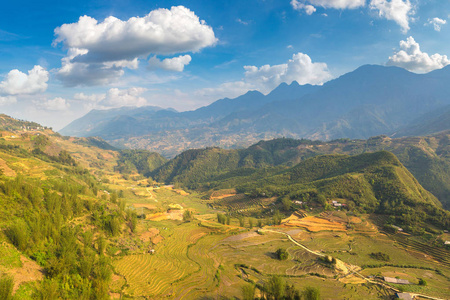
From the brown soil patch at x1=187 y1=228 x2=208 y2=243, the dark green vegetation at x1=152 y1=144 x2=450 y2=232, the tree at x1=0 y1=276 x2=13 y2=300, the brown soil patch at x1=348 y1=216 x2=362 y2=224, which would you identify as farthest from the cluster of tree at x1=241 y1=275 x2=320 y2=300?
the dark green vegetation at x1=152 y1=144 x2=450 y2=232

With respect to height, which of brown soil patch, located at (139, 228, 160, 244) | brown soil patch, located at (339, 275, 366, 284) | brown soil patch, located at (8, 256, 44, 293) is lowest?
brown soil patch, located at (339, 275, 366, 284)

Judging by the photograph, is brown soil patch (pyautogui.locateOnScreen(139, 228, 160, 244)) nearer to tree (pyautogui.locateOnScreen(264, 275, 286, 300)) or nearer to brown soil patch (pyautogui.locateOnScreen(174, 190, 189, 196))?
tree (pyautogui.locateOnScreen(264, 275, 286, 300))

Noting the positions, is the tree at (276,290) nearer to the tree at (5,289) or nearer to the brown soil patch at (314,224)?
the tree at (5,289)

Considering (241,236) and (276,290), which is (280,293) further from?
(241,236)

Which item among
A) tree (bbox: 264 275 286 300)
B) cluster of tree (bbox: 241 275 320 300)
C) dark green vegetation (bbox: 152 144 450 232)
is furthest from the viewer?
dark green vegetation (bbox: 152 144 450 232)

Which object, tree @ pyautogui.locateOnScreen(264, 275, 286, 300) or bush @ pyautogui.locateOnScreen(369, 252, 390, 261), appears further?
bush @ pyautogui.locateOnScreen(369, 252, 390, 261)

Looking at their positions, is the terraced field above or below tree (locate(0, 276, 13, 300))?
below

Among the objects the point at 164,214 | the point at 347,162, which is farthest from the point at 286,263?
the point at 347,162

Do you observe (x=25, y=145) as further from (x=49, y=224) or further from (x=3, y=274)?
(x=3, y=274)
